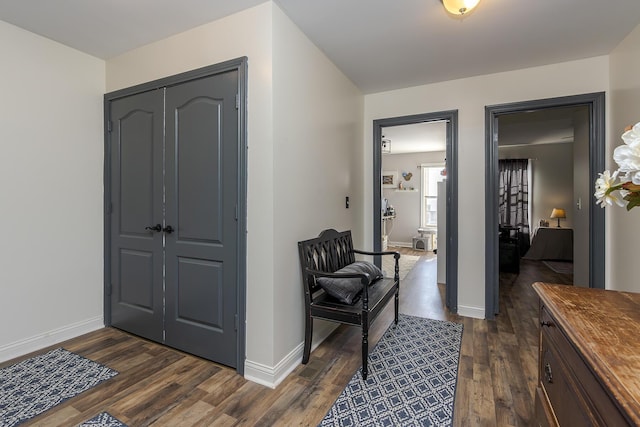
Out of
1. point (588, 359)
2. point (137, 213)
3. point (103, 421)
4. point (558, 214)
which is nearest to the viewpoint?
point (588, 359)

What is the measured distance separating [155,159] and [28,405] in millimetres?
1752

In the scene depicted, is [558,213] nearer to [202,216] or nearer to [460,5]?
[460,5]

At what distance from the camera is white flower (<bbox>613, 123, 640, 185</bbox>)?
87 cm

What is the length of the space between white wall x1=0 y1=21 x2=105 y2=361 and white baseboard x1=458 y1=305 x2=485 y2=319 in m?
3.52

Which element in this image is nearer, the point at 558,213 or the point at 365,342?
the point at 365,342

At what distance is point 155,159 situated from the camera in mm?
2537

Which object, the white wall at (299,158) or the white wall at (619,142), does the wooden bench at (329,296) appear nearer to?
the white wall at (299,158)

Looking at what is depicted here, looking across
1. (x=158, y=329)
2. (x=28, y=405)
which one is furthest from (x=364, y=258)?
(x=28, y=405)

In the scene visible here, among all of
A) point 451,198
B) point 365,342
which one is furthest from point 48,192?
point 451,198

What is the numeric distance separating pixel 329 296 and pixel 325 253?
0.38m

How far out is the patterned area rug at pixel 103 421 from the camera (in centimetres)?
164

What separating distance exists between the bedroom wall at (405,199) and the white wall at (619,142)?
4953 mm

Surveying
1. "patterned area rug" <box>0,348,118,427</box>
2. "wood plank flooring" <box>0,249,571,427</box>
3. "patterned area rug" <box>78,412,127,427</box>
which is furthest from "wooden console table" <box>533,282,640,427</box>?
"patterned area rug" <box>0,348,118,427</box>

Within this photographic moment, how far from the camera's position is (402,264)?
576 cm
